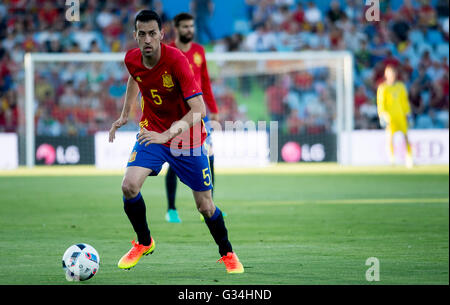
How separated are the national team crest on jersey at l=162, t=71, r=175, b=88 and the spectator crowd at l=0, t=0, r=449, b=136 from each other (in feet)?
50.0

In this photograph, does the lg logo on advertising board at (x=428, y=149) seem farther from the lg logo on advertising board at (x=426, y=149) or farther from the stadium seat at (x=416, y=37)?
the stadium seat at (x=416, y=37)

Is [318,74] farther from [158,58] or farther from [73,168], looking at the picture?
[158,58]

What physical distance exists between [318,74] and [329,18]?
239cm

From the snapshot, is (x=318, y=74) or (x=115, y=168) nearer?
(x=115, y=168)

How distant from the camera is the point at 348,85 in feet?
68.9

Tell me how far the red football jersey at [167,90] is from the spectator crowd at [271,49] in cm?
1499

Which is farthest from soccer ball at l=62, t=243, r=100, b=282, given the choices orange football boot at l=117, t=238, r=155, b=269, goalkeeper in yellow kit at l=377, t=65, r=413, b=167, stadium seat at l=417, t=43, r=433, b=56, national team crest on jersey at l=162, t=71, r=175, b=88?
stadium seat at l=417, t=43, r=433, b=56

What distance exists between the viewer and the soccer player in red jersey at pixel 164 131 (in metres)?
5.77

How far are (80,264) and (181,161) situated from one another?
43.6 inches

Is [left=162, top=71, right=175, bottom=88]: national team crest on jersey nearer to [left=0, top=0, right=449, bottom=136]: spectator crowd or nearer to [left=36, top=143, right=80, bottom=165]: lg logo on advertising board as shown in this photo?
[left=36, top=143, right=80, bottom=165]: lg logo on advertising board

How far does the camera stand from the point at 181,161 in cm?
601

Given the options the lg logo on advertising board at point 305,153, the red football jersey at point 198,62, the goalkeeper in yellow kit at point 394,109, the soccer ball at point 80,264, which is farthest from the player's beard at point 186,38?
the lg logo on advertising board at point 305,153

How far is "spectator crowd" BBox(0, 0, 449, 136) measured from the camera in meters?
21.8
